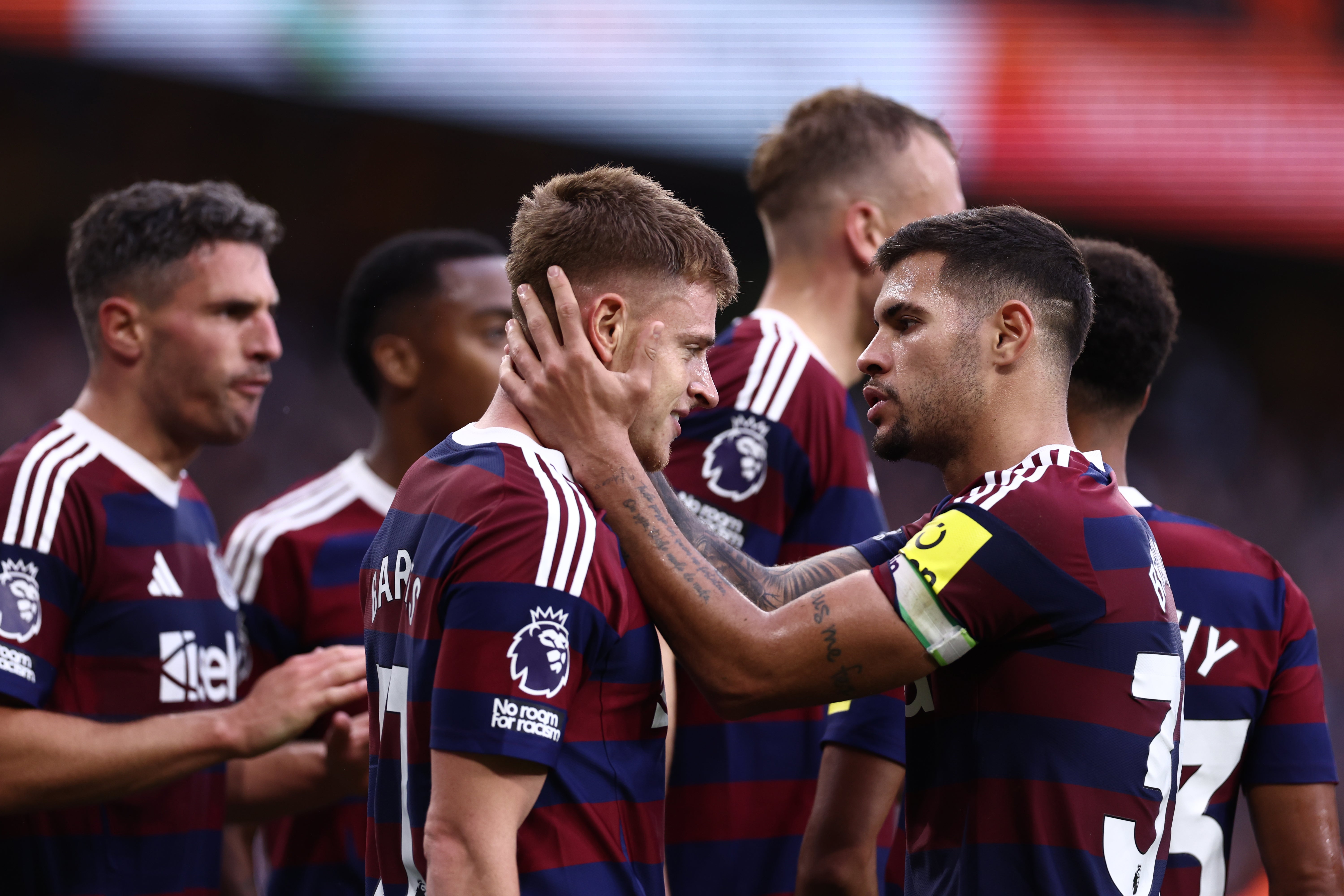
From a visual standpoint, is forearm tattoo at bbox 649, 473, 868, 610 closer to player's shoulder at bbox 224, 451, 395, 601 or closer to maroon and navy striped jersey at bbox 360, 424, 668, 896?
maroon and navy striped jersey at bbox 360, 424, 668, 896

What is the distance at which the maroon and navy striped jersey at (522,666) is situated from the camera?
6.52ft

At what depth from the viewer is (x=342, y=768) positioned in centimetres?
341

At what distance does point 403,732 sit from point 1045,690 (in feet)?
3.72

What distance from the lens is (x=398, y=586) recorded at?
2221 mm

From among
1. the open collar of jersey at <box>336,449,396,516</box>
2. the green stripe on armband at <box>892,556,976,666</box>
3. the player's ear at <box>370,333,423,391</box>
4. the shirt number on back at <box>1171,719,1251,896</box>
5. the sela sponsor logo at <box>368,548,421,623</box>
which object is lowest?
the shirt number on back at <box>1171,719,1251,896</box>

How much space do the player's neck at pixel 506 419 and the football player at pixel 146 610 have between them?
3.75 ft

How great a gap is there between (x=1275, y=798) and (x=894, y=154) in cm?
202

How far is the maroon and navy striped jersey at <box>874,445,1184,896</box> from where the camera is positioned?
2320 millimetres

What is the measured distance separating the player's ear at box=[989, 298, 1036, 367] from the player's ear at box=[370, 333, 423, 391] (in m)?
2.13

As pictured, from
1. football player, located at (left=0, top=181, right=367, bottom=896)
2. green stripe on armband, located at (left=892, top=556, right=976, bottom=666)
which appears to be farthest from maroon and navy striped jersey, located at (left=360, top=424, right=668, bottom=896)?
football player, located at (left=0, top=181, right=367, bottom=896)

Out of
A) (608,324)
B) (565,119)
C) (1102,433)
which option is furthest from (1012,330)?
(565,119)

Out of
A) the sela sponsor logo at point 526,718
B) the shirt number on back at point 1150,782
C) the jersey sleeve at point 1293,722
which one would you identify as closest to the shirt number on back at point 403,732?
the sela sponsor logo at point 526,718

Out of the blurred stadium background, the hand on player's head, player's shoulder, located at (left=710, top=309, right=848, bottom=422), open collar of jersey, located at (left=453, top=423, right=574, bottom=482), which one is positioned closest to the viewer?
open collar of jersey, located at (left=453, top=423, right=574, bottom=482)

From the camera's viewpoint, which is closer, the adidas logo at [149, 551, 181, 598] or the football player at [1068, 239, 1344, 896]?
the football player at [1068, 239, 1344, 896]
